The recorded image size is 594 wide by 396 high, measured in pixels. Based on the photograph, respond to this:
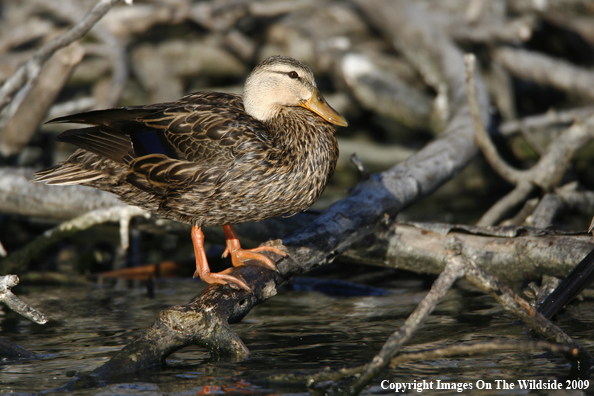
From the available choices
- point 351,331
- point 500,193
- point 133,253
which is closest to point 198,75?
point 133,253

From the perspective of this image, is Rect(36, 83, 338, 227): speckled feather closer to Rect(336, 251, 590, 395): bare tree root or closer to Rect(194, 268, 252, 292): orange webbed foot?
Rect(194, 268, 252, 292): orange webbed foot

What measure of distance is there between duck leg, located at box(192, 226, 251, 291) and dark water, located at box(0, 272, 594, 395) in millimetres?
420

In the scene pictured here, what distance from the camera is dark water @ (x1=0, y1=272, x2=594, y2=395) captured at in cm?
324

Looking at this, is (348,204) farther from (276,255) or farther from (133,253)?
Answer: (133,253)

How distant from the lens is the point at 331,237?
4.24 m

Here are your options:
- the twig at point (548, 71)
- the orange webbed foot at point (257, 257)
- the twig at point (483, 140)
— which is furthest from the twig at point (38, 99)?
the twig at point (548, 71)

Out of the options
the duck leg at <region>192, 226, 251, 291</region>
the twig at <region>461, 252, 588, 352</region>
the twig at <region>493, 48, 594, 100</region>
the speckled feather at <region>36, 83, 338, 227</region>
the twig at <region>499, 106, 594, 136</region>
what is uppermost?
the twig at <region>493, 48, 594, 100</region>

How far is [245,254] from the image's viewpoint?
4281mm

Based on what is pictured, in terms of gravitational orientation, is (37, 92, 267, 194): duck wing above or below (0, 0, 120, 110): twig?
below

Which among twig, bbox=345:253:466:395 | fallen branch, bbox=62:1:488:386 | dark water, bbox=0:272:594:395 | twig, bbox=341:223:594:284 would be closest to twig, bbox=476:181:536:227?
fallen branch, bbox=62:1:488:386

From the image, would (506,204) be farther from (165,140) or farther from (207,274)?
(165,140)

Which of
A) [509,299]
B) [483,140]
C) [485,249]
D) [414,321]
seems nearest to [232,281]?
[414,321]

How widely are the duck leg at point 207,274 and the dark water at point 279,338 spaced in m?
0.42

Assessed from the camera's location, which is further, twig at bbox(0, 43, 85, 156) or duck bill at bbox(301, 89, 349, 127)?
twig at bbox(0, 43, 85, 156)
